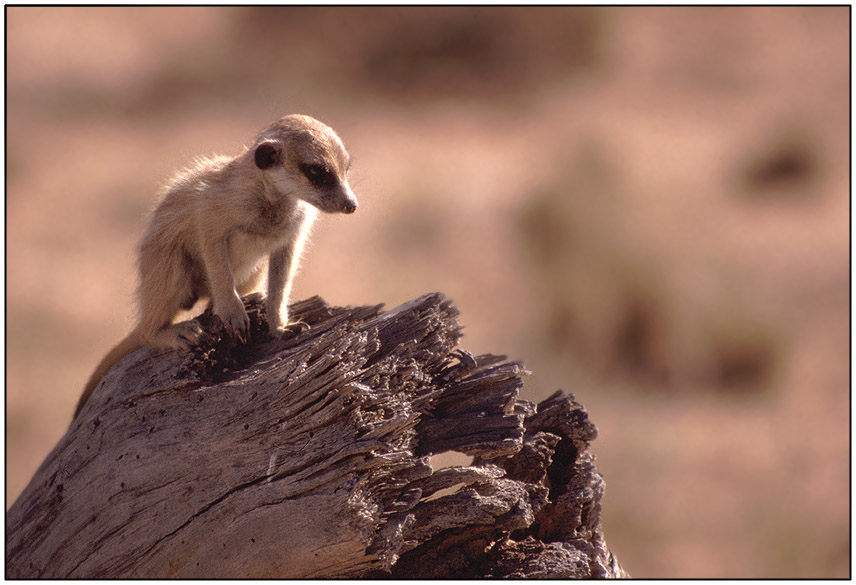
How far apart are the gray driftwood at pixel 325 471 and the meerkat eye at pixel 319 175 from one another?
2.56 ft

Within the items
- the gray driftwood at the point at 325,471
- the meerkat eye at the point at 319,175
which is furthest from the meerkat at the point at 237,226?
the gray driftwood at the point at 325,471

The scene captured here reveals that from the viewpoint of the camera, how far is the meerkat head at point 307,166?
5.01m

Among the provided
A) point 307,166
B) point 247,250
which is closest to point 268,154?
point 307,166

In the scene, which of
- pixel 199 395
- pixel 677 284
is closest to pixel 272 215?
pixel 199 395

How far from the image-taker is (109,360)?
17.0ft

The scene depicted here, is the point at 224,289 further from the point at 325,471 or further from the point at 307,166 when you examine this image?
the point at 325,471

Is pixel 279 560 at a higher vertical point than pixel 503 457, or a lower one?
Answer: lower

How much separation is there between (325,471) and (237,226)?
5.45 feet

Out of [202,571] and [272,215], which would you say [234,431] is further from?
[272,215]

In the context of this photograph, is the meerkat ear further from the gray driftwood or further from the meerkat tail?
the meerkat tail

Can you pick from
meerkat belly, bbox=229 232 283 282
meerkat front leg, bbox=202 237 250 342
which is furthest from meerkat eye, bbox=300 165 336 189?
meerkat front leg, bbox=202 237 250 342

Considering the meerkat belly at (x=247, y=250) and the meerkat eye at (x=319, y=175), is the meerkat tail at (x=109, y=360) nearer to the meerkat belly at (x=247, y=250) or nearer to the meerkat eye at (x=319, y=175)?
the meerkat belly at (x=247, y=250)

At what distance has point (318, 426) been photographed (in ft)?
13.3

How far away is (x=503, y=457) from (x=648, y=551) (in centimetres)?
678
